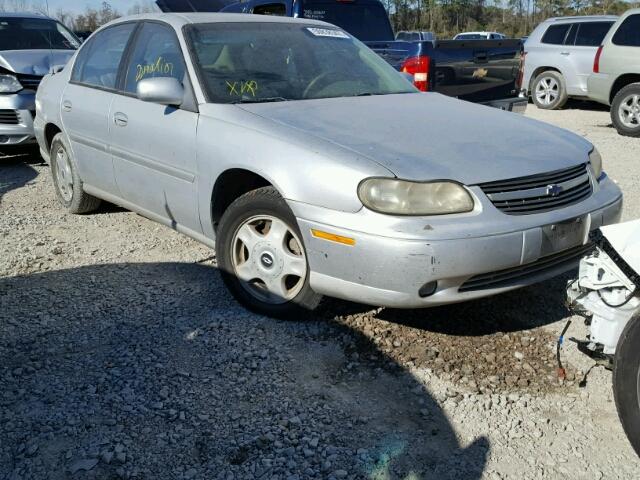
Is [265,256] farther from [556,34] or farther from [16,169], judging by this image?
[556,34]

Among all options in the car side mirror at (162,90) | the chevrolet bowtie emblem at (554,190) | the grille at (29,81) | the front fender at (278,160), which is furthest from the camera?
the grille at (29,81)

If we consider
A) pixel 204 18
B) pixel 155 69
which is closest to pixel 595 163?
pixel 204 18

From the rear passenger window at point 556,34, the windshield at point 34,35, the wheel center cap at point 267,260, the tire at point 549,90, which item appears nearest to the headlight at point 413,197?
the wheel center cap at point 267,260

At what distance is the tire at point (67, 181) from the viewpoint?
212 inches

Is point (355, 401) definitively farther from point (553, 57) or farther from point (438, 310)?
point (553, 57)

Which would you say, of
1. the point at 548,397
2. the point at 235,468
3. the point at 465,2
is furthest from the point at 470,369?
the point at 465,2

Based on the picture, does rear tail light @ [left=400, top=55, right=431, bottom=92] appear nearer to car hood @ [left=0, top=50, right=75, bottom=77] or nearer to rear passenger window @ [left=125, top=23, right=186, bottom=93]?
rear passenger window @ [left=125, top=23, right=186, bottom=93]

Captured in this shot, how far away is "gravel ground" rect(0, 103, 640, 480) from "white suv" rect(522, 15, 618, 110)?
1011cm

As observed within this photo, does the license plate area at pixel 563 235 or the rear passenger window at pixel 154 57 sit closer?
the license plate area at pixel 563 235

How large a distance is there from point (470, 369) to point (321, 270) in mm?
859

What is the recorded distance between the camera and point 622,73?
10.4 meters

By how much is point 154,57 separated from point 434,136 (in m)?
2.04

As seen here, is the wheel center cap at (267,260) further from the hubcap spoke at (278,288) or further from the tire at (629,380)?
the tire at (629,380)

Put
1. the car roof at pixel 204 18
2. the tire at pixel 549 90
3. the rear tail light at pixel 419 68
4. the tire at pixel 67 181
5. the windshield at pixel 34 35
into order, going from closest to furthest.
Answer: the car roof at pixel 204 18 < the tire at pixel 67 181 < the rear tail light at pixel 419 68 < the windshield at pixel 34 35 < the tire at pixel 549 90
